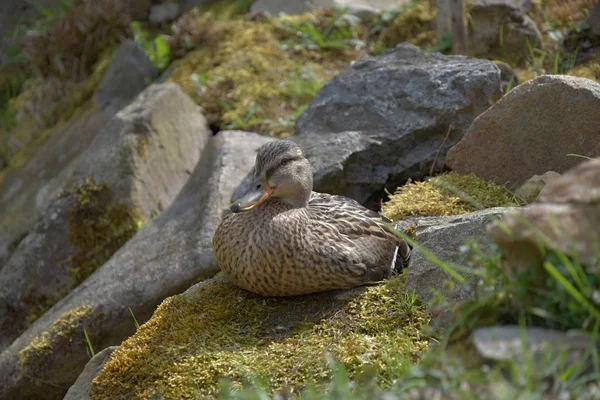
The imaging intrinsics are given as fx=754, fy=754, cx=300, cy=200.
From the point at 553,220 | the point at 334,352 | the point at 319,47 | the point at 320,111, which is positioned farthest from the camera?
the point at 319,47

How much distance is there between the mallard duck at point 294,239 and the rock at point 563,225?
1.45m

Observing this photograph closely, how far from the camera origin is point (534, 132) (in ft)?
16.6

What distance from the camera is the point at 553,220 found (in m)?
2.48

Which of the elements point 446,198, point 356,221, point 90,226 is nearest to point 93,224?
point 90,226

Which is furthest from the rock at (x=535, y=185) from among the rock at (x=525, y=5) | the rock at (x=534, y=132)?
the rock at (x=525, y=5)

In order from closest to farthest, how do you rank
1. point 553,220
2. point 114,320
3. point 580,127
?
point 553,220, point 580,127, point 114,320

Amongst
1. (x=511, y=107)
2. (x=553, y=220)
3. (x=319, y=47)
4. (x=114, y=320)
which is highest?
(x=553, y=220)

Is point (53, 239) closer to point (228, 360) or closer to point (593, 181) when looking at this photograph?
point (228, 360)

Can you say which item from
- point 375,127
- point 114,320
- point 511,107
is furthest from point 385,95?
point 114,320

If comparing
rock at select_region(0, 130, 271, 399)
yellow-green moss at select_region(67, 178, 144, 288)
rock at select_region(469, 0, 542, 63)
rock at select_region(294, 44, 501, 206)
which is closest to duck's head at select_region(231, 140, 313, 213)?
rock at select_region(294, 44, 501, 206)

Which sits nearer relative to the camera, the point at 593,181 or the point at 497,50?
the point at 593,181

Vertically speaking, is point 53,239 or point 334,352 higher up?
point 334,352

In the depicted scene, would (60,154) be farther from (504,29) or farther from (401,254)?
(401,254)

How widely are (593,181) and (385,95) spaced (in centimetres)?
368
